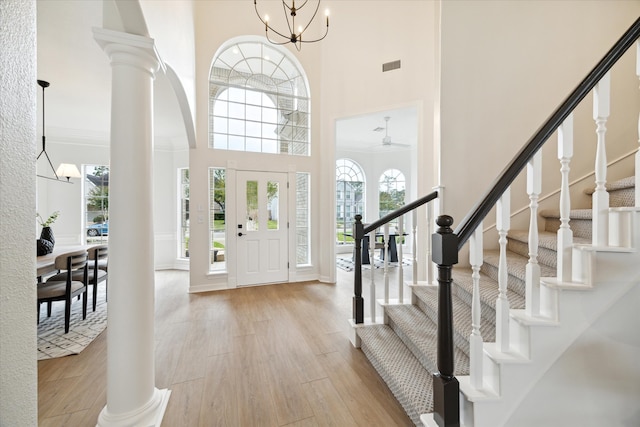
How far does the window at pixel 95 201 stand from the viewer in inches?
220

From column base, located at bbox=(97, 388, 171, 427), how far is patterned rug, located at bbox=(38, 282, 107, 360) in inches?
52.5

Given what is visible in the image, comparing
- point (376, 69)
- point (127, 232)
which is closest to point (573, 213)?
point (127, 232)

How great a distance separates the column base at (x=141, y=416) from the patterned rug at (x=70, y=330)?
133cm

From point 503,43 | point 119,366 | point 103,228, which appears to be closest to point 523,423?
point 119,366

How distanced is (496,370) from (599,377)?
→ 548 mm

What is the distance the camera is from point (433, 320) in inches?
85.0

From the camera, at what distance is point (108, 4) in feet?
4.92

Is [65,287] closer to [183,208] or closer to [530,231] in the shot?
[183,208]

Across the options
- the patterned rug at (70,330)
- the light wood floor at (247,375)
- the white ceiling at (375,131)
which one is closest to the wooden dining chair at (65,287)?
the patterned rug at (70,330)

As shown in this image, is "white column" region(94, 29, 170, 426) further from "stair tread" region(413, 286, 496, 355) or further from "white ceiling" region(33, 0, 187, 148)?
"stair tread" region(413, 286, 496, 355)

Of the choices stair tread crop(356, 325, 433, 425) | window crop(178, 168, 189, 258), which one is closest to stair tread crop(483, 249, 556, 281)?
stair tread crop(356, 325, 433, 425)

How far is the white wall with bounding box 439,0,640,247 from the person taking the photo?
8.31ft

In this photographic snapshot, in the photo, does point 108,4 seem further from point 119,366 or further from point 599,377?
point 599,377

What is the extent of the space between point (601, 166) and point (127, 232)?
248 centimetres
